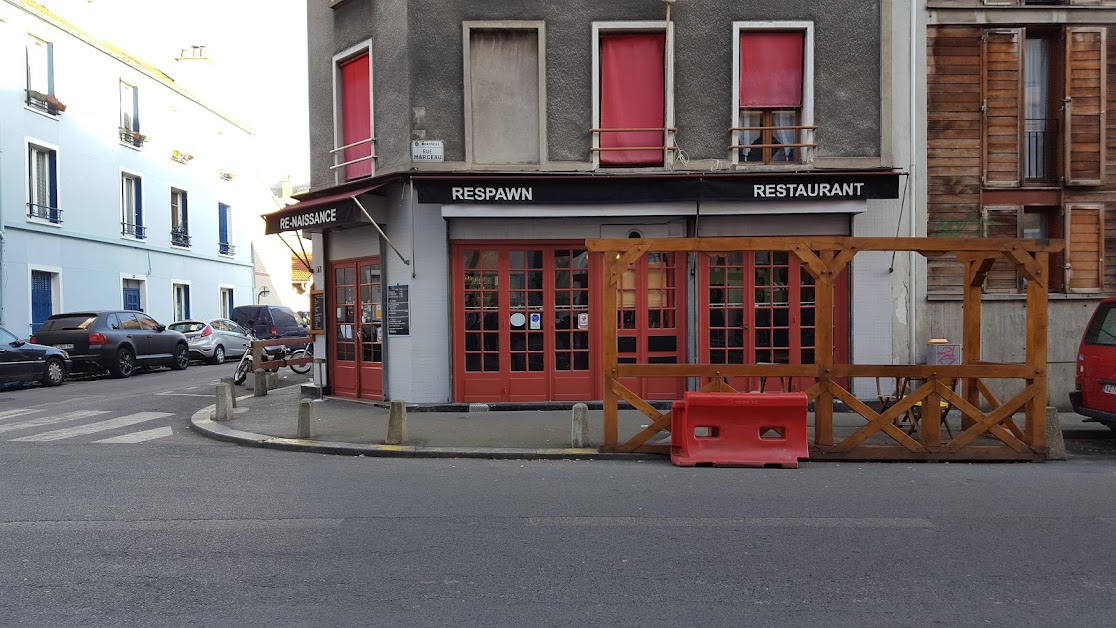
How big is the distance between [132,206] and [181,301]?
4.27 metres

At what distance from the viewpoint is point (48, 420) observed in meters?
12.0

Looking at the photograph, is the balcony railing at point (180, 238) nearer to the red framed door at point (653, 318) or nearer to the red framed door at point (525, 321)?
the red framed door at point (525, 321)

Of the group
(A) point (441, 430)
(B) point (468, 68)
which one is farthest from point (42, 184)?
(A) point (441, 430)

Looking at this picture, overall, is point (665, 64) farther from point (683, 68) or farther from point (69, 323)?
A: point (69, 323)

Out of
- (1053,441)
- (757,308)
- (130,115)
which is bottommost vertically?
(1053,441)

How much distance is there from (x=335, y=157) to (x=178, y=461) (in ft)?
21.4

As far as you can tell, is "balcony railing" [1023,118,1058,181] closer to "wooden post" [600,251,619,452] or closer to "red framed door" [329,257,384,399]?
"wooden post" [600,251,619,452]

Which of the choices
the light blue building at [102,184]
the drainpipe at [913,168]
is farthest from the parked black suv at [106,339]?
the drainpipe at [913,168]

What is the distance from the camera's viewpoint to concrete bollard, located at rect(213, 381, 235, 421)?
11.7 meters

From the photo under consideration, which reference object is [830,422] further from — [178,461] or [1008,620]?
[178,461]

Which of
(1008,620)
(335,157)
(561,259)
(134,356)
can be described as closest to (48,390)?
(134,356)

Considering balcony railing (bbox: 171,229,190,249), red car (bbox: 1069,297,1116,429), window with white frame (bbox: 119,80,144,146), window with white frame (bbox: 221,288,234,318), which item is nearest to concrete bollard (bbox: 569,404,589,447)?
red car (bbox: 1069,297,1116,429)

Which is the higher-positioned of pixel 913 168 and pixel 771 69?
pixel 771 69

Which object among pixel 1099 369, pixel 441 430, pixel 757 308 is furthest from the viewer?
pixel 757 308
